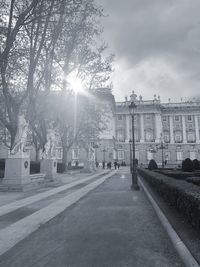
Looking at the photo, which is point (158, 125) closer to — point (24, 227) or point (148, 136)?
point (148, 136)

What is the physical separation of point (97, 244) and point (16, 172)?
946 cm

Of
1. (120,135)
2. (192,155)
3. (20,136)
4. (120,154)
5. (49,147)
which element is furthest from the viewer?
(120,135)

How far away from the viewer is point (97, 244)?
4.17 meters

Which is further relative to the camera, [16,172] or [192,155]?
[192,155]

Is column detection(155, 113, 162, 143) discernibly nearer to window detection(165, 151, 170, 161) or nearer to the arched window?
the arched window

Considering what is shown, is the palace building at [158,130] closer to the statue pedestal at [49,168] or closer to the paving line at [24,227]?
the statue pedestal at [49,168]

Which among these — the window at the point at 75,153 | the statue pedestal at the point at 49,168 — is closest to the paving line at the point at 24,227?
the statue pedestal at the point at 49,168

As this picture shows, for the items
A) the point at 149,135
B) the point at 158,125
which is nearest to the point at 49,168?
the point at 149,135

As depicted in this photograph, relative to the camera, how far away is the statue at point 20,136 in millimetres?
12988

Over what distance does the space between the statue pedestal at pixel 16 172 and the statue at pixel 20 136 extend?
319 millimetres

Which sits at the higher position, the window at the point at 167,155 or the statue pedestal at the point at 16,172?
the window at the point at 167,155

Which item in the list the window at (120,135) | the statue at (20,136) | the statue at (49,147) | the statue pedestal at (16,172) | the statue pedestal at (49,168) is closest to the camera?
the statue pedestal at (16,172)

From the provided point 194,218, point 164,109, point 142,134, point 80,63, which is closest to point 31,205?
point 194,218

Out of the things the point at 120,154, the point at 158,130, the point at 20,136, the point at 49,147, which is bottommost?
the point at 49,147
